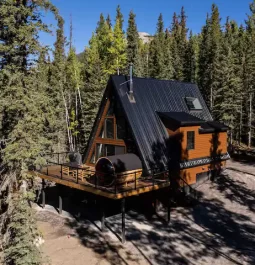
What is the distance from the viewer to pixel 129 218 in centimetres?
1723

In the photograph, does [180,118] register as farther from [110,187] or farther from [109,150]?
[110,187]

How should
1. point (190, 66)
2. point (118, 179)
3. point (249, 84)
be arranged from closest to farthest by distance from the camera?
point (118, 179) < point (249, 84) < point (190, 66)

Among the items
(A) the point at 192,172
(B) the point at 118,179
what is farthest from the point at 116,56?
(B) the point at 118,179

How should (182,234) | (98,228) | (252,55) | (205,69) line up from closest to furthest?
1. (182,234)
2. (98,228)
3. (252,55)
4. (205,69)

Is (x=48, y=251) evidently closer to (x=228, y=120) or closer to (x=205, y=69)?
(x=228, y=120)

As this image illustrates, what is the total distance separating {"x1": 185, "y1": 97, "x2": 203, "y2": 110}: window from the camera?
71.3 ft

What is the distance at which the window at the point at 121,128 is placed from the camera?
18156 millimetres

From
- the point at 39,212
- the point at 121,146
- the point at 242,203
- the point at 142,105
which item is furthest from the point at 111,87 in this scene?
the point at 242,203

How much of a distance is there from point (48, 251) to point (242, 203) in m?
12.6

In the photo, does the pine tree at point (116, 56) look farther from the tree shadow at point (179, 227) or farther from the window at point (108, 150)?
the tree shadow at point (179, 227)

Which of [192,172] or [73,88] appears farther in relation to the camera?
[73,88]

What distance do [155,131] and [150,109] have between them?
5.69ft

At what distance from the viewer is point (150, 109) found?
18.7 meters

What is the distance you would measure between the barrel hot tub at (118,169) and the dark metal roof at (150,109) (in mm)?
741
